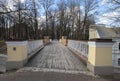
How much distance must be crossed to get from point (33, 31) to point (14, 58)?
3550 centimetres

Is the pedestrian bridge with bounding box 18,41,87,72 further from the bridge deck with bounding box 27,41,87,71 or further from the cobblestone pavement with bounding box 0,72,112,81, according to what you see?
the cobblestone pavement with bounding box 0,72,112,81

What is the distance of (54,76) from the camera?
7.32 meters

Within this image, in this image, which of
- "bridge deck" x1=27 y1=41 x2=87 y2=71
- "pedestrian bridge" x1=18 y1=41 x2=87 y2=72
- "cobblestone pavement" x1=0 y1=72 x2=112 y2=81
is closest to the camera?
"cobblestone pavement" x1=0 y1=72 x2=112 y2=81

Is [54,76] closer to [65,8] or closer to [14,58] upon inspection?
[14,58]

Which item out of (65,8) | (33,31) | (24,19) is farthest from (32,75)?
(65,8)

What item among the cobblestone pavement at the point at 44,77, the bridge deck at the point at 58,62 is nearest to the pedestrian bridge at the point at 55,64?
the bridge deck at the point at 58,62

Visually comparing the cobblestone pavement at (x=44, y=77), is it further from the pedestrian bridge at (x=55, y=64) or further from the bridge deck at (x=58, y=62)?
the bridge deck at (x=58, y=62)

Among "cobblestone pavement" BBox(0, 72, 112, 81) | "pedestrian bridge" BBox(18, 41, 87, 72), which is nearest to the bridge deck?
"pedestrian bridge" BBox(18, 41, 87, 72)

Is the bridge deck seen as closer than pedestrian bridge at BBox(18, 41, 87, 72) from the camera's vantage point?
No

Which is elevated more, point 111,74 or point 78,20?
point 78,20

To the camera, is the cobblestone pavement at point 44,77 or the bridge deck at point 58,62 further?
the bridge deck at point 58,62

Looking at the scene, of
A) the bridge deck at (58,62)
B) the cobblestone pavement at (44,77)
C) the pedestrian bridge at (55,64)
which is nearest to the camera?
the cobblestone pavement at (44,77)

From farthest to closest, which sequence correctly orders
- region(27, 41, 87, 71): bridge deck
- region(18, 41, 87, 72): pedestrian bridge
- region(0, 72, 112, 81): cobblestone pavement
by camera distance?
region(27, 41, 87, 71): bridge deck
region(18, 41, 87, 72): pedestrian bridge
region(0, 72, 112, 81): cobblestone pavement

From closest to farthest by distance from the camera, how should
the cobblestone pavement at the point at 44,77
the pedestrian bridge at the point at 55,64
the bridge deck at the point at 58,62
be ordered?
the cobblestone pavement at the point at 44,77 → the pedestrian bridge at the point at 55,64 → the bridge deck at the point at 58,62
